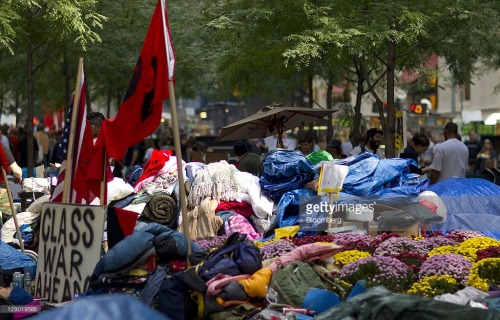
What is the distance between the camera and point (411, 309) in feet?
19.5

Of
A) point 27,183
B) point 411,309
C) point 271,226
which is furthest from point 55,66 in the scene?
point 411,309

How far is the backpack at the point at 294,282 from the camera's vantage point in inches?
342

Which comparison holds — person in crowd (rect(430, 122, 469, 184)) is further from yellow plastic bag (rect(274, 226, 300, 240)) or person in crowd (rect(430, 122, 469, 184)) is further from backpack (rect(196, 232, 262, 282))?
backpack (rect(196, 232, 262, 282))

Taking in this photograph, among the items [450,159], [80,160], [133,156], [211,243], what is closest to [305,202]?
[211,243]

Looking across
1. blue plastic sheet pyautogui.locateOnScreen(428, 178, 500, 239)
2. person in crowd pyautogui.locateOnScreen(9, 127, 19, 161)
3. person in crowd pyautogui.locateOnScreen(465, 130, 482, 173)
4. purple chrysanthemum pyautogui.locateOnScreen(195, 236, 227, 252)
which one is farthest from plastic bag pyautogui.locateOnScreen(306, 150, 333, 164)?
person in crowd pyautogui.locateOnScreen(9, 127, 19, 161)

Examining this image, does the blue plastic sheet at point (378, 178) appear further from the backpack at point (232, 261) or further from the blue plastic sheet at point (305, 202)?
the backpack at point (232, 261)

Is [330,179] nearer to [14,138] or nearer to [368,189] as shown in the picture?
[368,189]

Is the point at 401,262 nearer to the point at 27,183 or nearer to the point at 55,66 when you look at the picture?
the point at 27,183

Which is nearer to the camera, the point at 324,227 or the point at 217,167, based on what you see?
the point at 324,227

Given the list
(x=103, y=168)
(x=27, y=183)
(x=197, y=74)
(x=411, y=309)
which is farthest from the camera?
(x=197, y=74)

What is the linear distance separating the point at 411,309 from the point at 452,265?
10.9 ft

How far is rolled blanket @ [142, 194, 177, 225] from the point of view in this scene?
13539 mm

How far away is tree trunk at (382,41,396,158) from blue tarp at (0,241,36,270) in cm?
784

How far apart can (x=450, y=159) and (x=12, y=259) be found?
24.3 ft
